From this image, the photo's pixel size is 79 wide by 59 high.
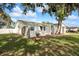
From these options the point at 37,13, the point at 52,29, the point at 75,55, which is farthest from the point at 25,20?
the point at 75,55

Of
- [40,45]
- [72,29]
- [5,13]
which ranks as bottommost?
[40,45]

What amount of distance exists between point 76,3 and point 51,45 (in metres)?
0.42

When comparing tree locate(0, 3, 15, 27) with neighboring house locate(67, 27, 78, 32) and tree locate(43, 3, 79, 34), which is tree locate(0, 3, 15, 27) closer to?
tree locate(43, 3, 79, 34)

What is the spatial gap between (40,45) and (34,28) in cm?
16

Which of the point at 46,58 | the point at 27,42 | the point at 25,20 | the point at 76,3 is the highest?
the point at 76,3

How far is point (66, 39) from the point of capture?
79.5 inches

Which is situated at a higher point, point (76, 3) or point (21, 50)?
point (76, 3)

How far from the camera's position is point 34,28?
6.68 ft

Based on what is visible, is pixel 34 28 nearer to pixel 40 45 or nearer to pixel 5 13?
pixel 40 45

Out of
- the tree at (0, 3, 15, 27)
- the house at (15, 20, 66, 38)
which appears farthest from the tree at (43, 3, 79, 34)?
the tree at (0, 3, 15, 27)

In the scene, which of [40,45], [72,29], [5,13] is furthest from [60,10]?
[5,13]

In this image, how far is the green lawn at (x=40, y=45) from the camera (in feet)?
6.52

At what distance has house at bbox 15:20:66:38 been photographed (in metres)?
2.00

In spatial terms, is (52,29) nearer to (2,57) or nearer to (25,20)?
(25,20)
